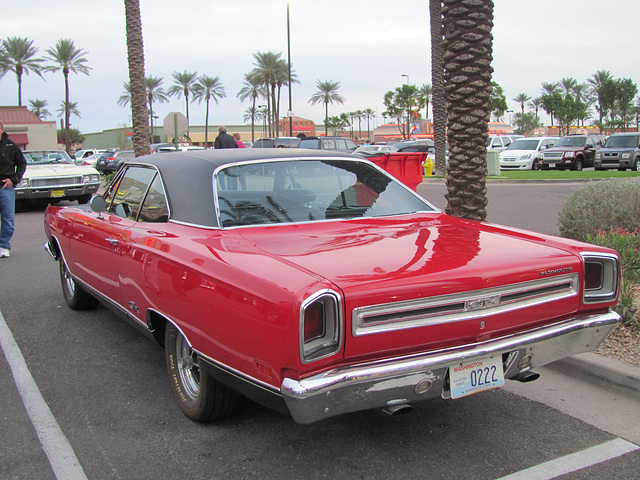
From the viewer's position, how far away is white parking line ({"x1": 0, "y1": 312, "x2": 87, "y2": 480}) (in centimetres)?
297

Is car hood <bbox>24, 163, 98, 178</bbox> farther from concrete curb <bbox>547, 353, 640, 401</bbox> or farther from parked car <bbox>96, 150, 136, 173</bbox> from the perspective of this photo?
parked car <bbox>96, 150, 136, 173</bbox>

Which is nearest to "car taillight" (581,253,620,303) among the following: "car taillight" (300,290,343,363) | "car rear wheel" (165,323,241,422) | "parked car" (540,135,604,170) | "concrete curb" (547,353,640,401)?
"concrete curb" (547,353,640,401)


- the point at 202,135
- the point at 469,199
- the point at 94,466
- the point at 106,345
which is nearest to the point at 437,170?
the point at 469,199

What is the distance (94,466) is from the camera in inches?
117

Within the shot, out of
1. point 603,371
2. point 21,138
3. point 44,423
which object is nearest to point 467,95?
point 603,371

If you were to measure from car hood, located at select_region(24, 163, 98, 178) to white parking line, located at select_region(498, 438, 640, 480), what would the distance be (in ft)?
45.1

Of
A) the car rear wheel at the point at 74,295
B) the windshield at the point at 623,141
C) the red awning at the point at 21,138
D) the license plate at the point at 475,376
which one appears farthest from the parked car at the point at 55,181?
the red awning at the point at 21,138

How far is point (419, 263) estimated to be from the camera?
2852 millimetres

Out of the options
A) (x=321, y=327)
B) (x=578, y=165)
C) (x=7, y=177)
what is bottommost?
(x=321, y=327)

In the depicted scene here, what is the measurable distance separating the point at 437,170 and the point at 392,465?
20464 millimetres

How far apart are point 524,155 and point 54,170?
19.1 meters

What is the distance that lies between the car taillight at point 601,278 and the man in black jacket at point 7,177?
770 cm

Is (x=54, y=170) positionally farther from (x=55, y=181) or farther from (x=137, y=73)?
(x=137, y=73)

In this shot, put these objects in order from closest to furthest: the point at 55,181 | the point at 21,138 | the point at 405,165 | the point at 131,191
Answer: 1. the point at 131,191
2. the point at 405,165
3. the point at 55,181
4. the point at 21,138
